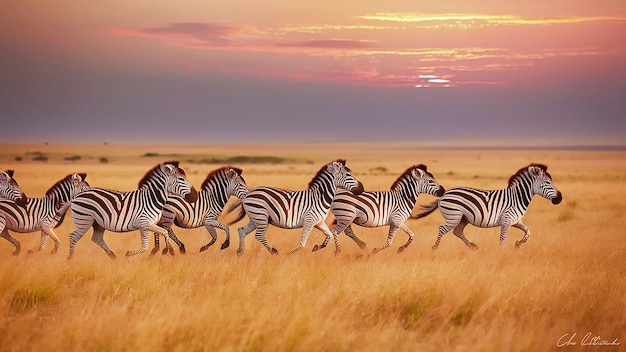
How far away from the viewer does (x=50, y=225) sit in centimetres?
1488

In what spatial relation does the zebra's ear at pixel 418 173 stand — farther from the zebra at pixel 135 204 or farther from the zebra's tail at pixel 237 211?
the zebra at pixel 135 204

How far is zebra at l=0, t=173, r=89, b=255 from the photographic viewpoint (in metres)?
14.5

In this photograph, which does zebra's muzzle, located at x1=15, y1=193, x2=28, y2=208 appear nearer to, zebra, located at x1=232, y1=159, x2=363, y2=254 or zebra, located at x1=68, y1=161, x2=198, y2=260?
zebra, located at x1=68, y1=161, x2=198, y2=260

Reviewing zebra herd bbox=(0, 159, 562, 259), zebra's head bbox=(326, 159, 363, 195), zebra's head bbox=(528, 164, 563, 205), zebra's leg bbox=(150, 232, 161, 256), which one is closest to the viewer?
zebra herd bbox=(0, 159, 562, 259)

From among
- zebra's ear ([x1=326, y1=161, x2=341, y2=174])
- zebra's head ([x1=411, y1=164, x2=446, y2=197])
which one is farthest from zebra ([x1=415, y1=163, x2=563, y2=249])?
zebra's ear ([x1=326, y1=161, x2=341, y2=174])

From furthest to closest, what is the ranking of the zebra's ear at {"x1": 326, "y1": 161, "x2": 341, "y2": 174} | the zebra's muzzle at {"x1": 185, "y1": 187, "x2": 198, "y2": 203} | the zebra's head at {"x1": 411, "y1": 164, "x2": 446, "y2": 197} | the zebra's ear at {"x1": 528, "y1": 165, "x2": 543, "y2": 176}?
the zebra's ear at {"x1": 528, "y1": 165, "x2": 543, "y2": 176}
the zebra's head at {"x1": 411, "y1": 164, "x2": 446, "y2": 197}
the zebra's ear at {"x1": 326, "y1": 161, "x2": 341, "y2": 174}
the zebra's muzzle at {"x1": 185, "y1": 187, "x2": 198, "y2": 203}

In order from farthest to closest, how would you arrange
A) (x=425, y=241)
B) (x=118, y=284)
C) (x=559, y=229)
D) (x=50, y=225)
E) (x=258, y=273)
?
(x=559, y=229)
(x=425, y=241)
(x=50, y=225)
(x=258, y=273)
(x=118, y=284)

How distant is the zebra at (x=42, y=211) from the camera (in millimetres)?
14469

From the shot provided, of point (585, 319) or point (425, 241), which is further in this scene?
point (425, 241)

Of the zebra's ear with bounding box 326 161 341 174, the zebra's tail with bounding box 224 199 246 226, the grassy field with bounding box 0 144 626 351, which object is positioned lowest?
the grassy field with bounding box 0 144 626 351

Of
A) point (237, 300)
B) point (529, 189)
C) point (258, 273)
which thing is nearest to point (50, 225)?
point (258, 273)

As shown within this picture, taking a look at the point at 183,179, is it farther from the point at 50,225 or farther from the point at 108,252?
the point at 50,225

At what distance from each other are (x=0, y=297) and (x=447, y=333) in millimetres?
6325

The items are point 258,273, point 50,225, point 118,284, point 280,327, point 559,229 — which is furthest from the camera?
point 559,229
